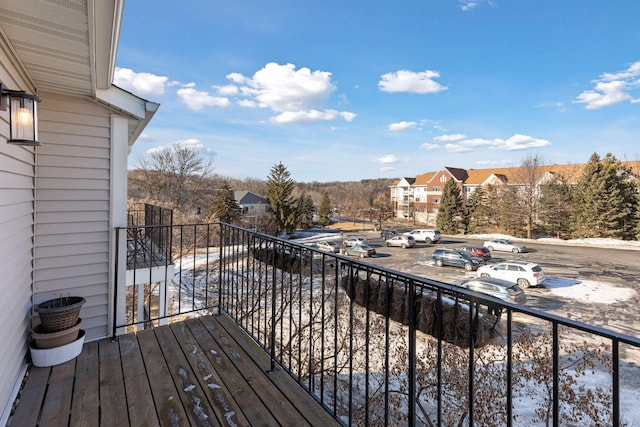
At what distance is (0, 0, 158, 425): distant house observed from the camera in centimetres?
175

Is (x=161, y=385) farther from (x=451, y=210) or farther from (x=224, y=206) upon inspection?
(x=451, y=210)

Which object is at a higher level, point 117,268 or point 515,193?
point 515,193

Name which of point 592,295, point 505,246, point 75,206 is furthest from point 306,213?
point 75,206

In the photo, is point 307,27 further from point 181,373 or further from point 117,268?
point 181,373

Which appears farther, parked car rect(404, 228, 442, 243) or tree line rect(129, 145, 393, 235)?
parked car rect(404, 228, 442, 243)

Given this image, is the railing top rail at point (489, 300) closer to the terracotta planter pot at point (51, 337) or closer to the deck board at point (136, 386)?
the deck board at point (136, 386)

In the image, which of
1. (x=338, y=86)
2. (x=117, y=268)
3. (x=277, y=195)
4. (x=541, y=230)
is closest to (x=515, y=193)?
(x=541, y=230)

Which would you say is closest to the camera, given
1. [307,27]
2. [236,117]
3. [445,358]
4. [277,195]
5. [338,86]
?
[445,358]

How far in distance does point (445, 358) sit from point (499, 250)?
14.5m

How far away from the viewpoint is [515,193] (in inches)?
949

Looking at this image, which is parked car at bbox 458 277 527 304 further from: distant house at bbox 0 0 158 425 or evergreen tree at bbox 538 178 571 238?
evergreen tree at bbox 538 178 571 238

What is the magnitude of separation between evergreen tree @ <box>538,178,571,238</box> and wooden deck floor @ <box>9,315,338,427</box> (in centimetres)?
2645

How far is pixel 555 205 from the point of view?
2217 cm

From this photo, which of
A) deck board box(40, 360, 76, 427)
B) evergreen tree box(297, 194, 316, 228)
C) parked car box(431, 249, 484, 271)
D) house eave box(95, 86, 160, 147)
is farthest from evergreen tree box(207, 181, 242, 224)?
deck board box(40, 360, 76, 427)
